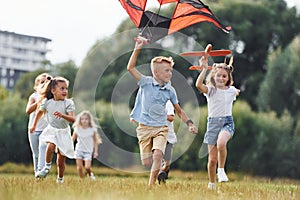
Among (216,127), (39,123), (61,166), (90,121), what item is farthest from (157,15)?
(90,121)

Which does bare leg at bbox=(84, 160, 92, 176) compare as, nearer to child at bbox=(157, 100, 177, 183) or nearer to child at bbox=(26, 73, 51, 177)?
child at bbox=(26, 73, 51, 177)

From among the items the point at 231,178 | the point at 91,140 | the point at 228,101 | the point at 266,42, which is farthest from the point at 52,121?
the point at 266,42

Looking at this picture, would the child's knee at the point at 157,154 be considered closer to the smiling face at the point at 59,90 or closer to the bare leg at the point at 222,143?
the bare leg at the point at 222,143

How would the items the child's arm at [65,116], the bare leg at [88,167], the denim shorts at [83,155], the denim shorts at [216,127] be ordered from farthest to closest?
the denim shorts at [83,155] < the bare leg at [88,167] < the denim shorts at [216,127] < the child's arm at [65,116]

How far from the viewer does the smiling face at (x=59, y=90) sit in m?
8.06

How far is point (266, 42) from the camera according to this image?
27.7m

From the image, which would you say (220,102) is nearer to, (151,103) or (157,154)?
(151,103)

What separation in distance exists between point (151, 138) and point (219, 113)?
123 cm

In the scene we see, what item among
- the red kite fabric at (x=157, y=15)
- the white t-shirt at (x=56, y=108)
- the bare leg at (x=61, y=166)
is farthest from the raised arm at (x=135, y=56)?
the bare leg at (x=61, y=166)

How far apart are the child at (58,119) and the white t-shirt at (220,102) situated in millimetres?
1683

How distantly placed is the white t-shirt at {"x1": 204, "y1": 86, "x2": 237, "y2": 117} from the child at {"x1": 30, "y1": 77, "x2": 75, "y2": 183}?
1.68m

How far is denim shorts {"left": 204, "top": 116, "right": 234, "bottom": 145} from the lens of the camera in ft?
26.4

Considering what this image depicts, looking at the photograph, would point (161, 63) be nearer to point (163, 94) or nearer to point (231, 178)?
point (163, 94)

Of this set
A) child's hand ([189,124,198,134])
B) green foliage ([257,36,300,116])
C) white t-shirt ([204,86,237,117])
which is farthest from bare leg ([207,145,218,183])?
green foliage ([257,36,300,116])
